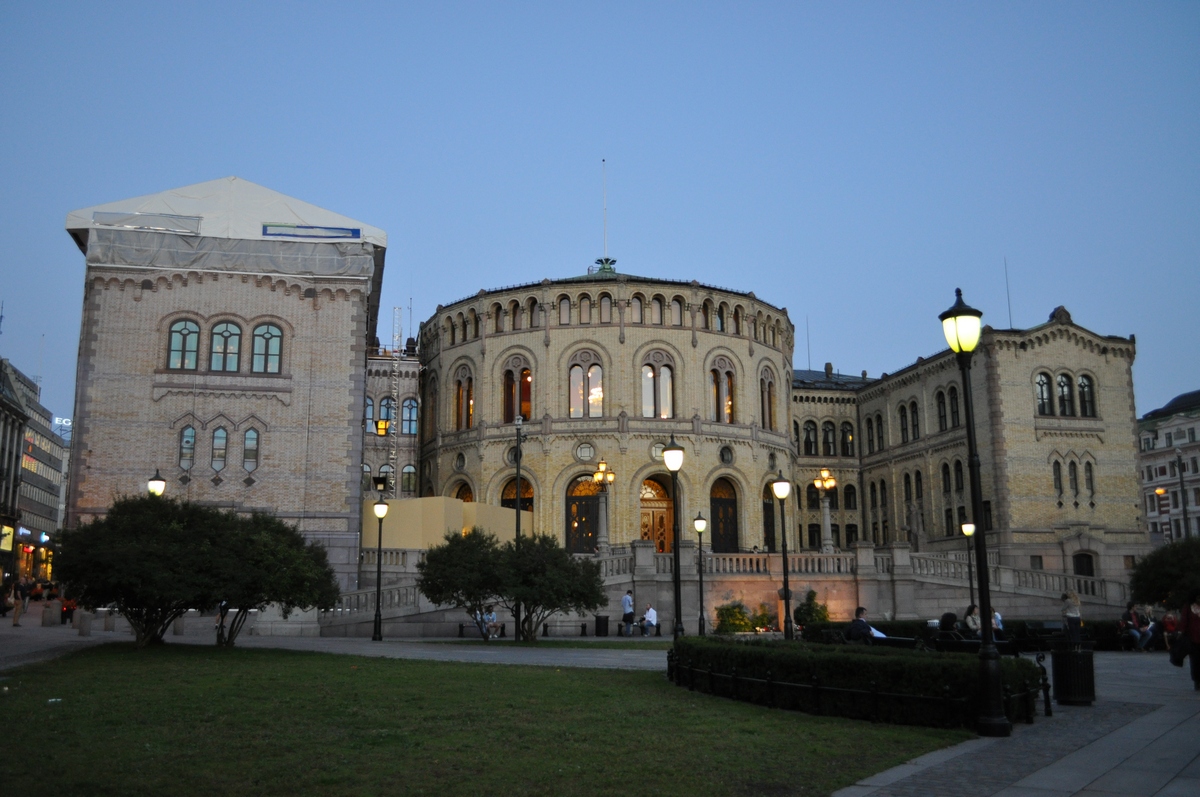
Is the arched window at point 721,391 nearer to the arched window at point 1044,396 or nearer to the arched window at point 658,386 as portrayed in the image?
the arched window at point 658,386

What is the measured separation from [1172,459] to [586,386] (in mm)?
66743

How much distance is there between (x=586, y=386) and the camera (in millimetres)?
52938

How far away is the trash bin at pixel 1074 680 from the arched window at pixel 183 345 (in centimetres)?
3445

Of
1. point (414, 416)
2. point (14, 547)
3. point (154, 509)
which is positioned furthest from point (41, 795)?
point (14, 547)

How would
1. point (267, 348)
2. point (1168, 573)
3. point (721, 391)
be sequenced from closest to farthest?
point (1168, 573) < point (267, 348) < point (721, 391)

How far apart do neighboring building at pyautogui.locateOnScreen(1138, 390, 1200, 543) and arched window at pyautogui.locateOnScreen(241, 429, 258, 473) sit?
77.8m

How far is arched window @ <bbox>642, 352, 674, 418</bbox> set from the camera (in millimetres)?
52844

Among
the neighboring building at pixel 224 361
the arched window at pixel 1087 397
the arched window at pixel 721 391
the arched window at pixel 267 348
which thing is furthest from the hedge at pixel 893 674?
the arched window at pixel 1087 397

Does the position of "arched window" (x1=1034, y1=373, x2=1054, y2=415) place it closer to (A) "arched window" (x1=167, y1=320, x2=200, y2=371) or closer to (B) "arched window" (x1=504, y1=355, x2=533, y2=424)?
(B) "arched window" (x1=504, y1=355, x2=533, y2=424)

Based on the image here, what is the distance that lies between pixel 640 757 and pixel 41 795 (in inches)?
201

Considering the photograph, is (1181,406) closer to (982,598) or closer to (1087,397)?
(1087,397)

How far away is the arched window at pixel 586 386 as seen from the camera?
173 ft

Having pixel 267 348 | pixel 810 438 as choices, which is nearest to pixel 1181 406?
pixel 810 438

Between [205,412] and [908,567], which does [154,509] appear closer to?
[205,412]
